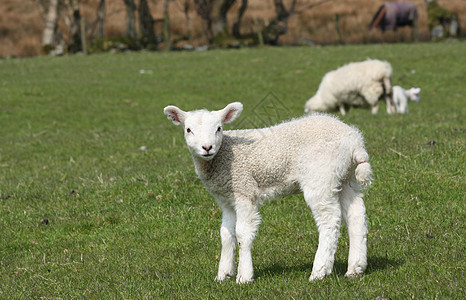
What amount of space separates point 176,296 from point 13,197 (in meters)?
5.17

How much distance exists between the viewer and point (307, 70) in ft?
94.4

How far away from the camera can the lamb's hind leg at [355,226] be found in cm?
506

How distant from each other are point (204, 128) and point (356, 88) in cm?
1510

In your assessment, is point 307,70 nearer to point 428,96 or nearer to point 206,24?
point 428,96

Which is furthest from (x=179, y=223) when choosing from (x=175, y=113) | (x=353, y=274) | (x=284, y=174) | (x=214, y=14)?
(x=214, y=14)

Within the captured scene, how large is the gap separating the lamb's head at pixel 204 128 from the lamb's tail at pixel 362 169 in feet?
3.79

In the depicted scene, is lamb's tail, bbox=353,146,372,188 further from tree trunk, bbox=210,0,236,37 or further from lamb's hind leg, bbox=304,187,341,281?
tree trunk, bbox=210,0,236,37

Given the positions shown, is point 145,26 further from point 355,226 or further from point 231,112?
point 355,226

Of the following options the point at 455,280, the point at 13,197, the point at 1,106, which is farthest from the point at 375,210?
the point at 1,106

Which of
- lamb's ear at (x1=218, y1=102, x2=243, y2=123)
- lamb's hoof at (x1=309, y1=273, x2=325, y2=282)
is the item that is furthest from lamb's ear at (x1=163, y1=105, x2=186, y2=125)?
lamb's hoof at (x1=309, y1=273, x2=325, y2=282)

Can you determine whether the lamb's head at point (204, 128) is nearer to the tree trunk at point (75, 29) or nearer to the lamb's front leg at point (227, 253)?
the lamb's front leg at point (227, 253)

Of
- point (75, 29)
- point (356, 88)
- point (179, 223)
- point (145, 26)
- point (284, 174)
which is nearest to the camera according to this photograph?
point (284, 174)

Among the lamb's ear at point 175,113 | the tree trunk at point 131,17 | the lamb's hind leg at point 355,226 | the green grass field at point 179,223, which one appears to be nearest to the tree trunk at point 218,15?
the tree trunk at point 131,17

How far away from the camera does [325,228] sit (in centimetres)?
501
